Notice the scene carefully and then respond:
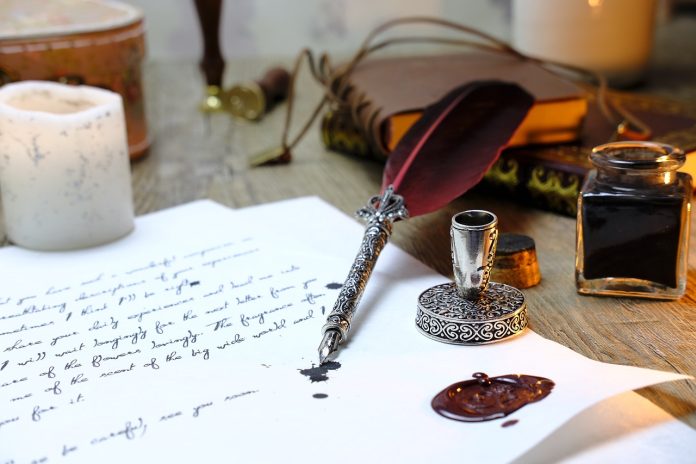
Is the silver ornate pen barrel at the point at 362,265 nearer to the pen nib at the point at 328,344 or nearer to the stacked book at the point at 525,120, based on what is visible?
the pen nib at the point at 328,344

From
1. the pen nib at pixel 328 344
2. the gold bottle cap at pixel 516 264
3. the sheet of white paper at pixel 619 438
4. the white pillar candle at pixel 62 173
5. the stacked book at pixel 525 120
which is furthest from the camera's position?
the stacked book at pixel 525 120

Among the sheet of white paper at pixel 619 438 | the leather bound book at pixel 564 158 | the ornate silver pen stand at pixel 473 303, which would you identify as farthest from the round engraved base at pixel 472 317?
the leather bound book at pixel 564 158

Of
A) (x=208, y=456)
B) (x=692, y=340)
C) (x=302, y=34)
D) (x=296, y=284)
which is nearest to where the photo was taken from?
(x=208, y=456)

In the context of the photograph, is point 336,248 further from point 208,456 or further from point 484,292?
point 208,456

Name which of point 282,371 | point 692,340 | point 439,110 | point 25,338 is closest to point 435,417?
point 282,371

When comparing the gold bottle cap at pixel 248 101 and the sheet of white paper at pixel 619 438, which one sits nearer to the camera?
the sheet of white paper at pixel 619 438

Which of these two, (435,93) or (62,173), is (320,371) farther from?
(435,93)

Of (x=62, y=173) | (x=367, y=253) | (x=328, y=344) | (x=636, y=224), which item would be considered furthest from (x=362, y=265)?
(x=62, y=173)
